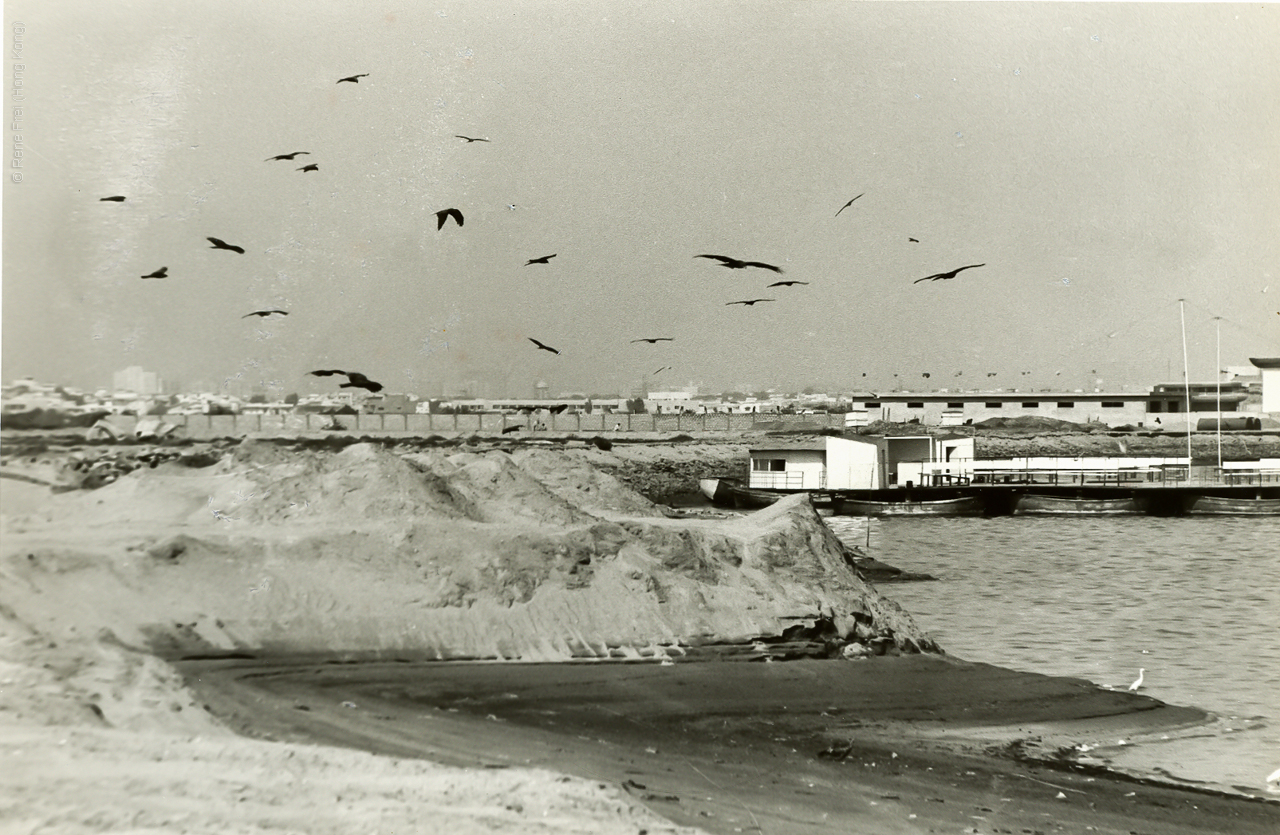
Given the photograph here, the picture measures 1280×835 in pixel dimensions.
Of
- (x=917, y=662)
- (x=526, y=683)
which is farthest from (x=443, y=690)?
(x=917, y=662)

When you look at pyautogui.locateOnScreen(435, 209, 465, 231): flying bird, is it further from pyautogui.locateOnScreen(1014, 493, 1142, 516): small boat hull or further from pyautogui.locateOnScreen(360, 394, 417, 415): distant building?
pyautogui.locateOnScreen(1014, 493, 1142, 516): small boat hull

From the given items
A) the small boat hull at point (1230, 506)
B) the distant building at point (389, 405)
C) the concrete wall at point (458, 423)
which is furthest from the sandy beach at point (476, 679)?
the small boat hull at point (1230, 506)

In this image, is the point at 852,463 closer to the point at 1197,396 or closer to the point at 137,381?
the point at 1197,396

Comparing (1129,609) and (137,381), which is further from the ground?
(137,381)

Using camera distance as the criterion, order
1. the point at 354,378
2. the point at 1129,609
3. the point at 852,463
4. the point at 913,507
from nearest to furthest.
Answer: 1. the point at 354,378
2. the point at 1129,609
3. the point at 852,463
4. the point at 913,507

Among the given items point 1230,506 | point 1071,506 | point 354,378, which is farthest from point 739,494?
point 1230,506

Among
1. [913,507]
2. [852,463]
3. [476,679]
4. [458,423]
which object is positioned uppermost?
[458,423]
